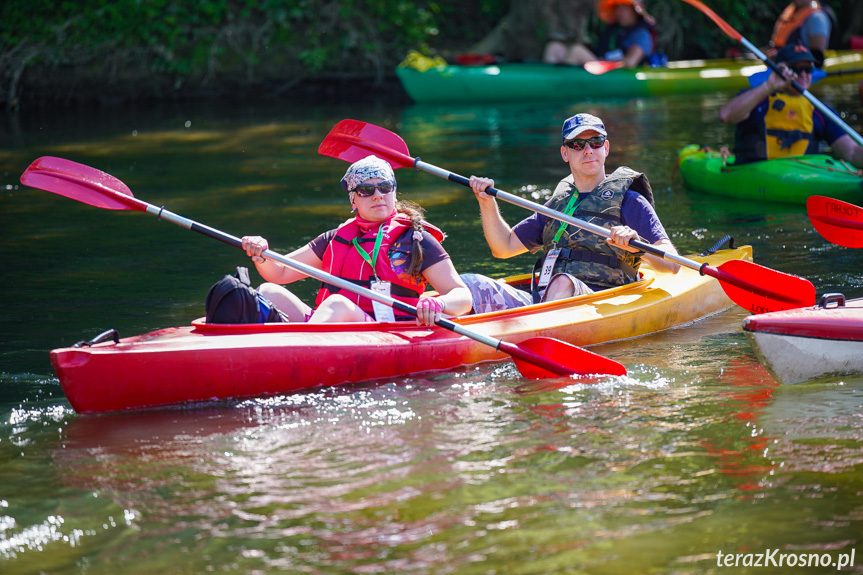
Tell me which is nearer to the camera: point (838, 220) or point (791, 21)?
point (838, 220)

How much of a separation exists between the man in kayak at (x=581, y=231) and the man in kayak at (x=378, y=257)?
381mm

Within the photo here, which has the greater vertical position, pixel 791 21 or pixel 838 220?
pixel 791 21

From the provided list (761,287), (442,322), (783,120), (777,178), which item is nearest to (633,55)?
(783,120)

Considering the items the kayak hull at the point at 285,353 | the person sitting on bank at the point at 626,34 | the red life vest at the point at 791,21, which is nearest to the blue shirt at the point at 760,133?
the red life vest at the point at 791,21

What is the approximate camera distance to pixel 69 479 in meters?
3.43

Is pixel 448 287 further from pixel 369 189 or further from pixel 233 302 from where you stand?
pixel 233 302

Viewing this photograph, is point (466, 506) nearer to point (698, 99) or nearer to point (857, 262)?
point (857, 262)

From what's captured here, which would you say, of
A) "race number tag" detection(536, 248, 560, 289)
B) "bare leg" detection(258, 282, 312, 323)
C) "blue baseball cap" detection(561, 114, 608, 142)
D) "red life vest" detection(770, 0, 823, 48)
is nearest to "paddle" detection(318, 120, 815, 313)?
"race number tag" detection(536, 248, 560, 289)

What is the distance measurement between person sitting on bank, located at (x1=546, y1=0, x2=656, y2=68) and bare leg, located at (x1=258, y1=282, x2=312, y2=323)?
10082 mm

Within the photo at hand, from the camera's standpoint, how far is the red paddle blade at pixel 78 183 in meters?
4.55

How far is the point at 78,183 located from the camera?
15.1 ft

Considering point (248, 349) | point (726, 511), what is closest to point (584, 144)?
point (248, 349)

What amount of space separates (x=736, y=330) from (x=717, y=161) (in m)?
3.61

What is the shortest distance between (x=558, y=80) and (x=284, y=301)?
35.8 feet
